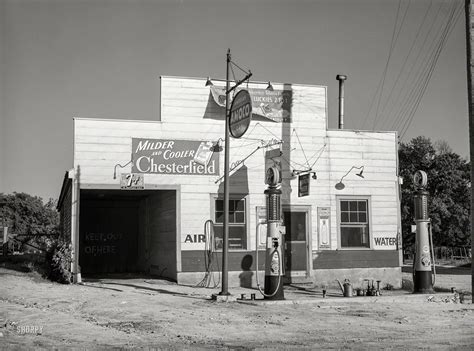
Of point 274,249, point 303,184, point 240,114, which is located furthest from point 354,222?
point 240,114

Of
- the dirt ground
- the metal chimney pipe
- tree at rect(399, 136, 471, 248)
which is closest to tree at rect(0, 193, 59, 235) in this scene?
tree at rect(399, 136, 471, 248)

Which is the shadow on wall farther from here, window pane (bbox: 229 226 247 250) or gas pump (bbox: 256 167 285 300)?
gas pump (bbox: 256 167 285 300)

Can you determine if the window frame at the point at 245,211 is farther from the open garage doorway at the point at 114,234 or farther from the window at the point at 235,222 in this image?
the open garage doorway at the point at 114,234

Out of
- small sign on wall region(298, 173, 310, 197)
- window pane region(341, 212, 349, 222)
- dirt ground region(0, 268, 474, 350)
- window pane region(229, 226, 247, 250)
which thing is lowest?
dirt ground region(0, 268, 474, 350)

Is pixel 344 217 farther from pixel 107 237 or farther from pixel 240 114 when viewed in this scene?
pixel 107 237

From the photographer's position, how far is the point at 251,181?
20109 mm

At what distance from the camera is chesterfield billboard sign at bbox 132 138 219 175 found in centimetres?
1913

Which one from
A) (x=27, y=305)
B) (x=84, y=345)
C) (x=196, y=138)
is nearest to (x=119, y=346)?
(x=84, y=345)

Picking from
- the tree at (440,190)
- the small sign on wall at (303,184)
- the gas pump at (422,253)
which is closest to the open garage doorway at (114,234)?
the small sign on wall at (303,184)

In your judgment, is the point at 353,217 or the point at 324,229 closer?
the point at 324,229

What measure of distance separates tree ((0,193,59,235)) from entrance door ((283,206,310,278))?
188ft

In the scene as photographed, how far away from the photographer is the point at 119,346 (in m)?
9.20

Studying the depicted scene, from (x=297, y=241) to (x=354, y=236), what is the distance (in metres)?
2.09

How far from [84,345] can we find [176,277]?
10.1 meters
